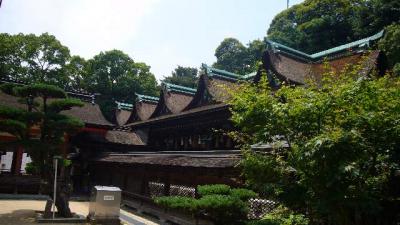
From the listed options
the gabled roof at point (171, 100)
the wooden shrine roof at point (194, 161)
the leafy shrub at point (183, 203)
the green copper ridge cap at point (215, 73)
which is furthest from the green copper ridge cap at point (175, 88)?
the leafy shrub at point (183, 203)

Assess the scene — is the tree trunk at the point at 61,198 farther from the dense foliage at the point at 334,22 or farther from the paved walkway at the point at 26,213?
the dense foliage at the point at 334,22

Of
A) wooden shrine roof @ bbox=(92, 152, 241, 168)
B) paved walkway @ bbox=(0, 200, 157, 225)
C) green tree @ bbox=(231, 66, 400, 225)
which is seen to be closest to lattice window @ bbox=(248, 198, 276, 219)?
wooden shrine roof @ bbox=(92, 152, 241, 168)

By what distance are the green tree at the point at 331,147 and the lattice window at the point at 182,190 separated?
8.17 m

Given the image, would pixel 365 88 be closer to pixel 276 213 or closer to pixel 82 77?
pixel 276 213

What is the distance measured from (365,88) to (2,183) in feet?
78.1

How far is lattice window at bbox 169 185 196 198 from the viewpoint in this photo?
16.5m

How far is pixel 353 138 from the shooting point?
6.56 metres

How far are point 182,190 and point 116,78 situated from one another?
39.4 meters

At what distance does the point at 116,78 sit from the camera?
A: 175ft

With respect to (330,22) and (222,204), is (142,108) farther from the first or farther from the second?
(330,22)

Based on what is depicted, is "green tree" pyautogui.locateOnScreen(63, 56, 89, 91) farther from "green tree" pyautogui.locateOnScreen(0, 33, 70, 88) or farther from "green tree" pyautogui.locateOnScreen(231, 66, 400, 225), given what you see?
"green tree" pyautogui.locateOnScreen(231, 66, 400, 225)

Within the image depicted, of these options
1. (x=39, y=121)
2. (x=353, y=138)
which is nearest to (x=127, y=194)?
(x=39, y=121)

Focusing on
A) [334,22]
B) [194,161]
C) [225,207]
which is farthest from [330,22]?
[225,207]

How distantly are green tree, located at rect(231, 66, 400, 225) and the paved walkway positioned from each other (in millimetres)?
10171
